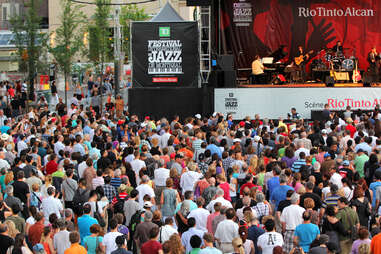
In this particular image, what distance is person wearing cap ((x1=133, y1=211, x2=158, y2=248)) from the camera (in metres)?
9.71

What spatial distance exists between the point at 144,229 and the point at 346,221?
2.90m

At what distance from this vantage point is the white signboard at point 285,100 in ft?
82.3

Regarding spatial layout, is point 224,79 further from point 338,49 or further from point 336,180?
point 336,180

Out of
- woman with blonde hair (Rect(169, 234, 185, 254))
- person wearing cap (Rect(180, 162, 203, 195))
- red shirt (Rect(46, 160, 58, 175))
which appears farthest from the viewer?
red shirt (Rect(46, 160, 58, 175))

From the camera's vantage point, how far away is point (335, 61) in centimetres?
2866

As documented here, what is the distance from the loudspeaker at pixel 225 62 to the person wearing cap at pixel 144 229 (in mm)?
16530

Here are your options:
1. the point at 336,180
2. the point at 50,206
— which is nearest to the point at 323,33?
the point at 336,180

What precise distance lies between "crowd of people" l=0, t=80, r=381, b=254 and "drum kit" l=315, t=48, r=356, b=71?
1188 centimetres

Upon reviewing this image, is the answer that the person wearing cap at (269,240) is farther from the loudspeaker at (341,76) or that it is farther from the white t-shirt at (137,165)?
the loudspeaker at (341,76)

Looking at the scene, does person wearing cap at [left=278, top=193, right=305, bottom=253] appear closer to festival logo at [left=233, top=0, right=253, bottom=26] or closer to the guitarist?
the guitarist

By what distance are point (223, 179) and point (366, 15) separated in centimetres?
2118

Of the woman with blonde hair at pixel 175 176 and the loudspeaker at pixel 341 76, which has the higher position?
the loudspeaker at pixel 341 76

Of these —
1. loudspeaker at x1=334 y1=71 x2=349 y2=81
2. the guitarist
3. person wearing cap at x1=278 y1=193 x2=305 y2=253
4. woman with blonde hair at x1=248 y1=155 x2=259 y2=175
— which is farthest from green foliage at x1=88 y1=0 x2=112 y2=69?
person wearing cap at x1=278 y1=193 x2=305 y2=253

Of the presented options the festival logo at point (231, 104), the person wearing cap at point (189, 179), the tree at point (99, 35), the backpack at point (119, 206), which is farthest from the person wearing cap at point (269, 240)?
the tree at point (99, 35)
